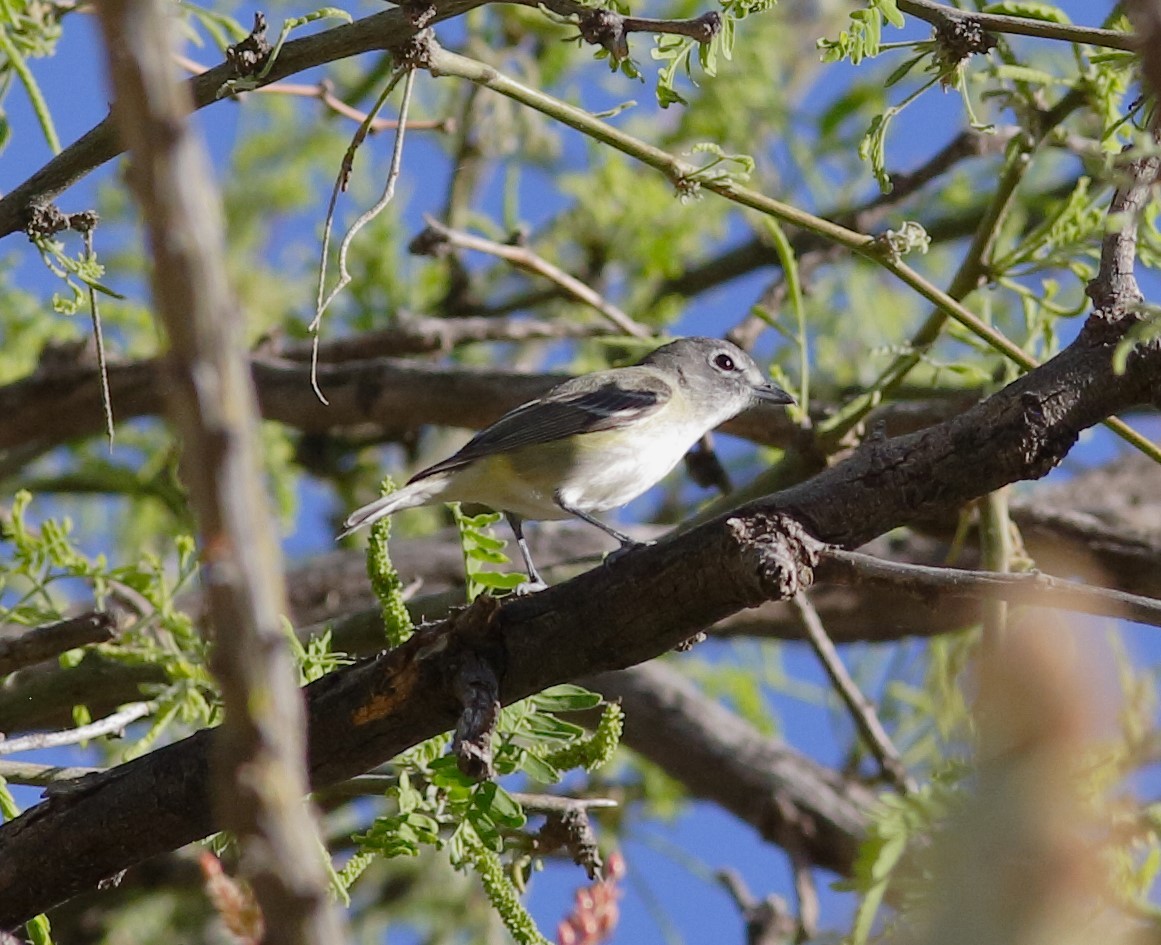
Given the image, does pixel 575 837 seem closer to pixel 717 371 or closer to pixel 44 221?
pixel 44 221

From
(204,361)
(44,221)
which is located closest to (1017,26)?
(44,221)

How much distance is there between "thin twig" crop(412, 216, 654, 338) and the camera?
3629 mm

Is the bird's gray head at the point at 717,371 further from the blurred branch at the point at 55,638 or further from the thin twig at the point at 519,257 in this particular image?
the blurred branch at the point at 55,638

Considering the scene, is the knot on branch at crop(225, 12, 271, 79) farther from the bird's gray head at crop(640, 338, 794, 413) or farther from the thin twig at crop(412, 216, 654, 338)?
the bird's gray head at crop(640, 338, 794, 413)

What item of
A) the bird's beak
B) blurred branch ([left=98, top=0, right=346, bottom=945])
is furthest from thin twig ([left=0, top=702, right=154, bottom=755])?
the bird's beak

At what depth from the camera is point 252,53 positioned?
2.04 meters

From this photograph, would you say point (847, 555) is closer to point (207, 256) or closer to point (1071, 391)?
point (1071, 391)

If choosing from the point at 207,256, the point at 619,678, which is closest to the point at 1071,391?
the point at 207,256

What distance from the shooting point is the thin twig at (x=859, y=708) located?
12.3 ft

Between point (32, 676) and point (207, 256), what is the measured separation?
298 centimetres

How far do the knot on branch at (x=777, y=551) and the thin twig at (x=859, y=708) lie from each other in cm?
172

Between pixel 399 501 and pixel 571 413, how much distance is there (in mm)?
665

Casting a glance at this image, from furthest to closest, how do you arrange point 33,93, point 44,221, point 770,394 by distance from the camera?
point 770,394 → point 33,93 → point 44,221

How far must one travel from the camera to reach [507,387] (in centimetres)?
423
